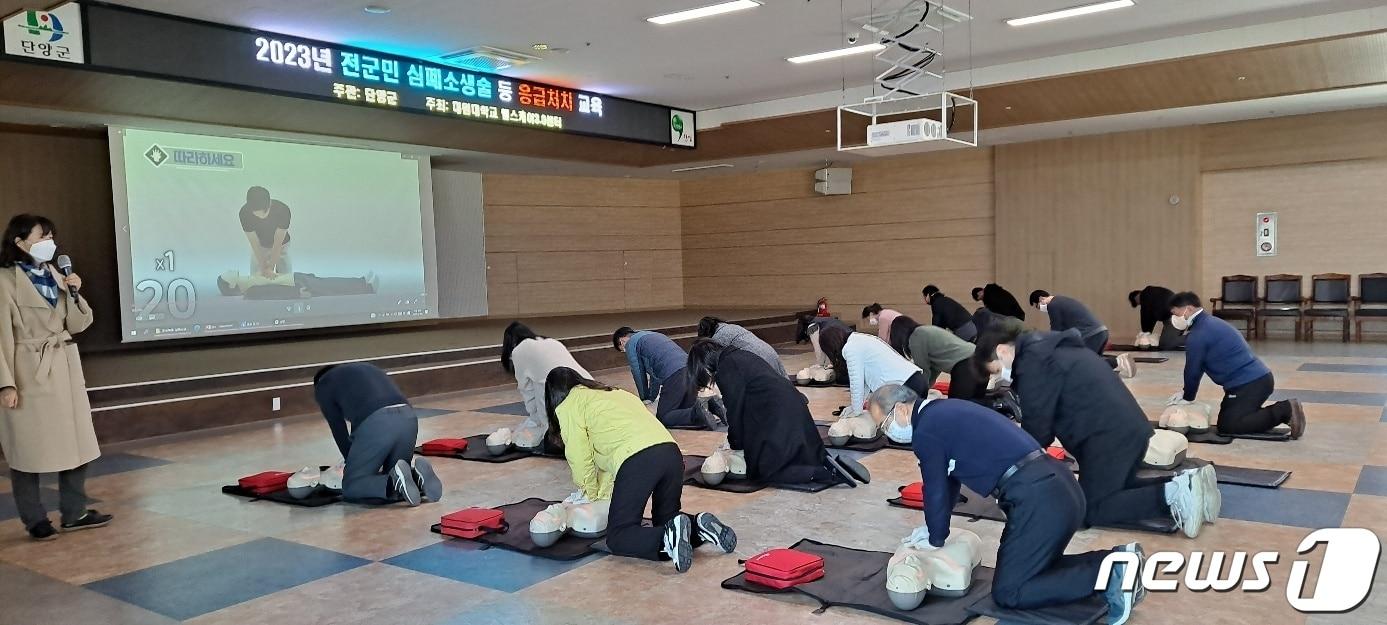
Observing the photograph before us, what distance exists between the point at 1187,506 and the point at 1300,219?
38.6ft

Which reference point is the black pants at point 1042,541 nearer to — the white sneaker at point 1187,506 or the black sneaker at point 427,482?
the white sneaker at point 1187,506

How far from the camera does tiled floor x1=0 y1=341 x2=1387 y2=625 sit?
12.8 feet

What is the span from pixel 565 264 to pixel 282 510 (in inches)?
486

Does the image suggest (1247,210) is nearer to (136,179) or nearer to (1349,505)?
(1349,505)

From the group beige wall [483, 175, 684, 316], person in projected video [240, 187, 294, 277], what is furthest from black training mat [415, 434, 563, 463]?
beige wall [483, 175, 684, 316]

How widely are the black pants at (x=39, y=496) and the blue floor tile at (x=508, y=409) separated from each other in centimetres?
417

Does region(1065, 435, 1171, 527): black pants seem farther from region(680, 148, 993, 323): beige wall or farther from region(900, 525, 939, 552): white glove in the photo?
region(680, 148, 993, 323): beige wall

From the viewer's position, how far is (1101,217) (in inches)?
600

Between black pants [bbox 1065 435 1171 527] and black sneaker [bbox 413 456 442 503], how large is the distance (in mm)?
3692

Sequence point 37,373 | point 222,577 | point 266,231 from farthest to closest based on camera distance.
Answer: point 266,231 < point 37,373 < point 222,577

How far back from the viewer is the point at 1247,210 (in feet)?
46.9

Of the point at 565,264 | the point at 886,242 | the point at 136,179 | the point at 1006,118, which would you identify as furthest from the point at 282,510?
the point at 886,242

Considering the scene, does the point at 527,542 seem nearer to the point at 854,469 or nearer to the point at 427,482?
the point at 427,482

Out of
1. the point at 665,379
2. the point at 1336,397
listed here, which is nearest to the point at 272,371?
the point at 665,379
